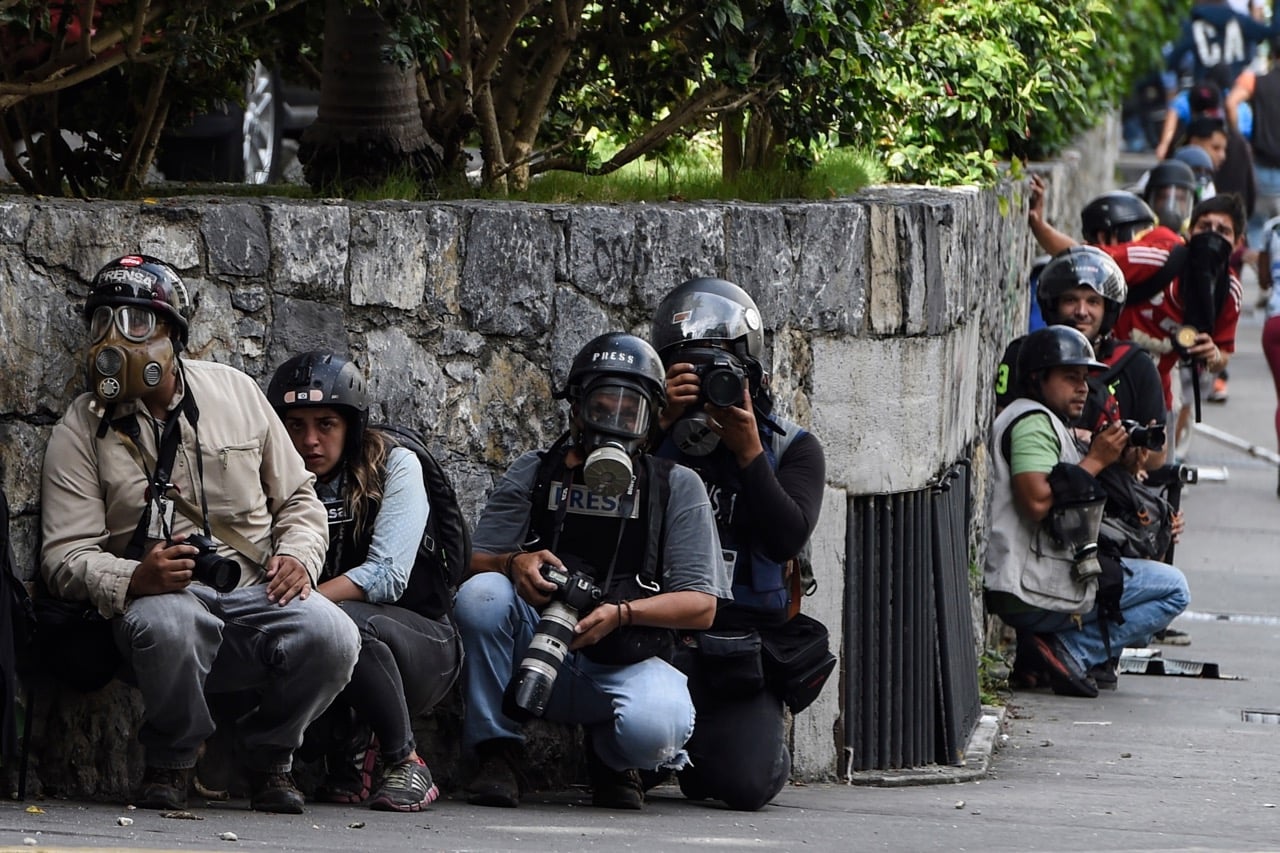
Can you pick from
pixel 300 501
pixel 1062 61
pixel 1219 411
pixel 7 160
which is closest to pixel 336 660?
pixel 300 501

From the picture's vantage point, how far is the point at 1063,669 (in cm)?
871

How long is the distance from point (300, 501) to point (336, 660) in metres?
0.48

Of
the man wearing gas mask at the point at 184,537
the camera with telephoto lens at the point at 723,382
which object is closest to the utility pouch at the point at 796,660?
the camera with telephoto lens at the point at 723,382

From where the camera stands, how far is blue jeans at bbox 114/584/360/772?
5.49m

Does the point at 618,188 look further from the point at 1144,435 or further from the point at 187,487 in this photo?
the point at 1144,435

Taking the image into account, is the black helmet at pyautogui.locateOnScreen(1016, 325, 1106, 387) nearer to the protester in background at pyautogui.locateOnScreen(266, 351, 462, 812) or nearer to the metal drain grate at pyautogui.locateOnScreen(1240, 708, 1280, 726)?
the metal drain grate at pyautogui.locateOnScreen(1240, 708, 1280, 726)

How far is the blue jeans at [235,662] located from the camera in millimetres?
5492

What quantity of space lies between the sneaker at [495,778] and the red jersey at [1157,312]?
16.9 ft

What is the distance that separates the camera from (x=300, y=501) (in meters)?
5.86

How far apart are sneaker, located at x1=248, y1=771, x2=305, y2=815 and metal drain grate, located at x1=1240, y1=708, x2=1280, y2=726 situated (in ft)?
13.7

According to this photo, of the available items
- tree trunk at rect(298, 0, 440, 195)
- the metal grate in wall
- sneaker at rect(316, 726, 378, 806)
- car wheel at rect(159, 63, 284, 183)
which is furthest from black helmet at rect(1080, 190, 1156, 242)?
sneaker at rect(316, 726, 378, 806)

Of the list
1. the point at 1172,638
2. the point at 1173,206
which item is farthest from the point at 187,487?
the point at 1173,206

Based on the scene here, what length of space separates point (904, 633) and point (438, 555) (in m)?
1.82

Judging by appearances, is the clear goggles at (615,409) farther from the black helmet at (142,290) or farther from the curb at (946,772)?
the curb at (946,772)
